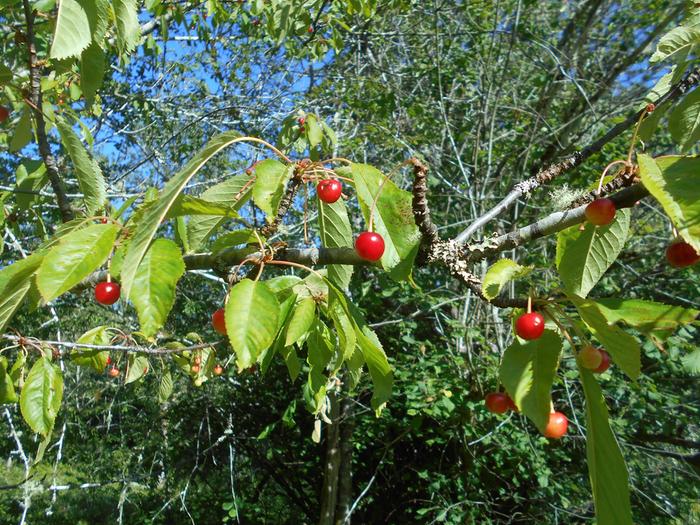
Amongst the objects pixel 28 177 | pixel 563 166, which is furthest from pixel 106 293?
pixel 563 166

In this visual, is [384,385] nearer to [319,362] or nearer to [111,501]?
[319,362]

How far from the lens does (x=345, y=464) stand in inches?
175

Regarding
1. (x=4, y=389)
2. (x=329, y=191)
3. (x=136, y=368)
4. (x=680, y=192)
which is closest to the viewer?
(x=680, y=192)

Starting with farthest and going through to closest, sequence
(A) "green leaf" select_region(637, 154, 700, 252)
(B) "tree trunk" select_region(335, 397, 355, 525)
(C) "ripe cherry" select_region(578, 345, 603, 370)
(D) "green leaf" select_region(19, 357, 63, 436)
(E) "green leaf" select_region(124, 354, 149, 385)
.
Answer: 1. (B) "tree trunk" select_region(335, 397, 355, 525)
2. (E) "green leaf" select_region(124, 354, 149, 385)
3. (D) "green leaf" select_region(19, 357, 63, 436)
4. (C) "ripe cherry" select_region(578, 345, 603, 370)
5. (A) "green leaf" select_region(637, 154, 700, 252)

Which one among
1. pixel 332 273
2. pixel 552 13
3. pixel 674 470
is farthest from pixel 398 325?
pixel 552 13

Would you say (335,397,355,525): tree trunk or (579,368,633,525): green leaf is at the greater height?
(579,368,633,525): green leaf

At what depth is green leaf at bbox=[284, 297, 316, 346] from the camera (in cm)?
87

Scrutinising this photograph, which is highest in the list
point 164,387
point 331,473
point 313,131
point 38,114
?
point 313,131

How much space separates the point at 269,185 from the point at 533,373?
0.53m

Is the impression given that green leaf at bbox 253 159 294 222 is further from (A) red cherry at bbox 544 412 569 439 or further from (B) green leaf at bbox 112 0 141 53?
(A) red cherry at bbox 544 412 569 439

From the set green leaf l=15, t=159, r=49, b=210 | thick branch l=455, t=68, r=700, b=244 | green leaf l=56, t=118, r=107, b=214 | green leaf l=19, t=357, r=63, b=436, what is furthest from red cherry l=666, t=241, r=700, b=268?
green leaf l=15, t=159, r=49, b=210

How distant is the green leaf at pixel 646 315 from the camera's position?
2.19 feet

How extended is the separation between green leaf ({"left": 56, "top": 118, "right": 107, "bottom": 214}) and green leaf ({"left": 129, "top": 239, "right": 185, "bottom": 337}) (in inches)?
21.5

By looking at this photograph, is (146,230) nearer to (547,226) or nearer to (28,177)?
(547,226)
